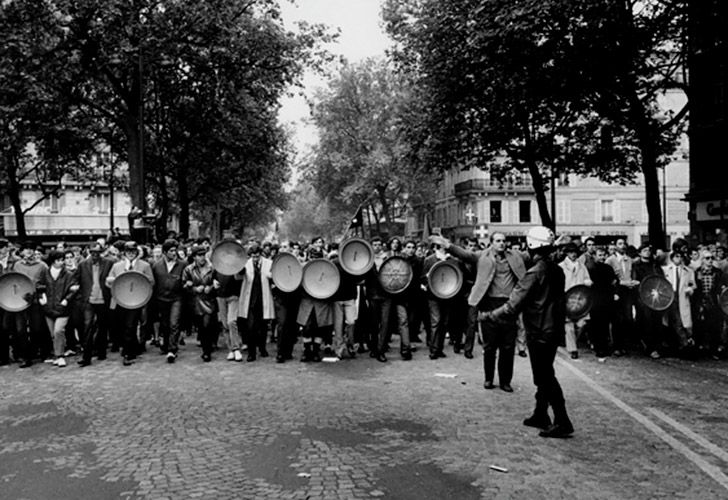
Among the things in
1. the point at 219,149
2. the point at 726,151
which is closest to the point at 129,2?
the point at 219,149

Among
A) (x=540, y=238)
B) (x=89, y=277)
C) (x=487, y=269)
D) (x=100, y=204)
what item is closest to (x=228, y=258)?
(x=89, y=277)

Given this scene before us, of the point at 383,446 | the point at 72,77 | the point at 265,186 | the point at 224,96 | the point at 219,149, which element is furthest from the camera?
the point at 265,186

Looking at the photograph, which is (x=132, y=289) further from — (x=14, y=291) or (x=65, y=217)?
(x=65, y=217)

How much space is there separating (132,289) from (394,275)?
4329 millimetres

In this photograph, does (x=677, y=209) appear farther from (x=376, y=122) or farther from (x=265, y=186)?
(x=265, y=186)

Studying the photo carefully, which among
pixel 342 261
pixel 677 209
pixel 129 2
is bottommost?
pixel 342 261

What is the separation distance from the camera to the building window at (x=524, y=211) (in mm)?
61438

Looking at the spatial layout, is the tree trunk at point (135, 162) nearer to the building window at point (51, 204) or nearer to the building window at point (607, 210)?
the building window at point (51, 204)

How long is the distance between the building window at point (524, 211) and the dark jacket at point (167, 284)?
5202 centimetres

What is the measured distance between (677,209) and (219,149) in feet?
132

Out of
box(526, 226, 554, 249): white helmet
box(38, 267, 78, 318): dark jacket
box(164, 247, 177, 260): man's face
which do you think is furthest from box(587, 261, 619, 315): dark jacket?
box(38, 267, 78, 318): dark jacket

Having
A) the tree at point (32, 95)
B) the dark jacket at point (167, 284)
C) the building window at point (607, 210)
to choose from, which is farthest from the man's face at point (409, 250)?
the building window at point (607, 210)

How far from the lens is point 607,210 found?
58.1m

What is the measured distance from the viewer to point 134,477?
226 inches
